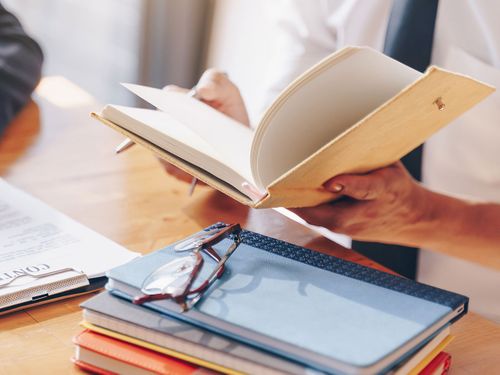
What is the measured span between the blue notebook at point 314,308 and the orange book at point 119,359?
36 mm

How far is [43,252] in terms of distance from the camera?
840 millimetres

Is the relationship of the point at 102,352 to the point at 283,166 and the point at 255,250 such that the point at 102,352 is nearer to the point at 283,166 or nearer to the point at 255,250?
the point at 255,250

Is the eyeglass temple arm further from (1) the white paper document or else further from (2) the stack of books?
(1) the white paper document

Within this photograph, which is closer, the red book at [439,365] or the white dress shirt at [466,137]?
the red book at [439,365]

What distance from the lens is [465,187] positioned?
1280mm

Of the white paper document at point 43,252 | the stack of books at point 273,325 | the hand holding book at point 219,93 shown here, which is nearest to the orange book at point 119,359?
the stack of books at point 273,325

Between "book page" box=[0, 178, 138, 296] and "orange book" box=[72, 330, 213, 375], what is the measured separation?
13 centimetres

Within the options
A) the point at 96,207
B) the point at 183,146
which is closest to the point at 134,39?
the point at 96,207

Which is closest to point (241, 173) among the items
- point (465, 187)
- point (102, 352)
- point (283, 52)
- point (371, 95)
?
point (371, 95)

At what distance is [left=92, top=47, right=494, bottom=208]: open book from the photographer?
733 mm

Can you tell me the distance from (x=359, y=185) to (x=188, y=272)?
0.26m

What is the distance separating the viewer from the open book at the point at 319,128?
733 mm

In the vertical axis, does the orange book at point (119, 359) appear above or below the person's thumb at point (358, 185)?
below

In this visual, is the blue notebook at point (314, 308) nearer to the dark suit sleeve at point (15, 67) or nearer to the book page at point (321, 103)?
the book page at point (321, 103)
